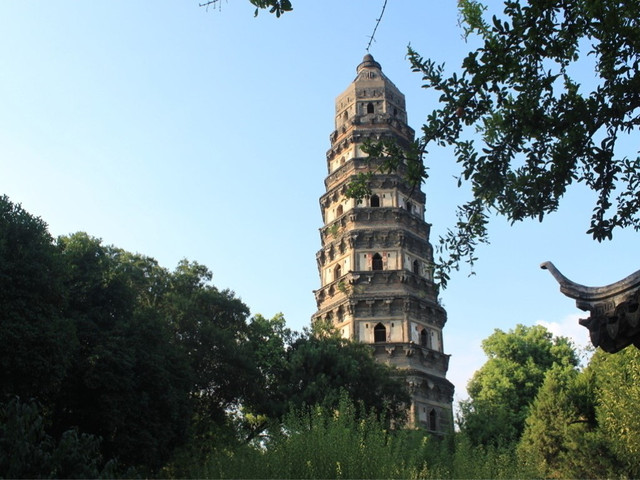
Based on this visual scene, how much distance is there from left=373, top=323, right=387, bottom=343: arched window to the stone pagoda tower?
0.01 m

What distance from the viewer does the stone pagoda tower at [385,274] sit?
30.2 m

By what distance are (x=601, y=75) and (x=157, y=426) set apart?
52.5ft

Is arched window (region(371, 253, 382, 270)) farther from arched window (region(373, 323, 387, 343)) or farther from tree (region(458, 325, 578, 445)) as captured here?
tree (region(458, 325, 578, 445))

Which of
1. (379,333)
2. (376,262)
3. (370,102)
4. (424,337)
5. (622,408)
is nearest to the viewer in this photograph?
(622,408)

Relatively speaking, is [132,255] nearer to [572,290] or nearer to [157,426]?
[157,426]

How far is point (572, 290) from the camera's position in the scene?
4.91 metres

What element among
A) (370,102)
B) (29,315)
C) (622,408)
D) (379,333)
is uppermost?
(370,102)

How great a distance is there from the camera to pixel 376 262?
107ft

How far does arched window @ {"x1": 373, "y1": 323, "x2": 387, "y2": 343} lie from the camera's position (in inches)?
1217

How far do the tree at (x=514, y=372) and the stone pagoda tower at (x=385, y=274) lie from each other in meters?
2.69

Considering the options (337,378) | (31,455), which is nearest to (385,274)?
(337,378)

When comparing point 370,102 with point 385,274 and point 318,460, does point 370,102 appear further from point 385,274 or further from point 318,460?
point 318,460

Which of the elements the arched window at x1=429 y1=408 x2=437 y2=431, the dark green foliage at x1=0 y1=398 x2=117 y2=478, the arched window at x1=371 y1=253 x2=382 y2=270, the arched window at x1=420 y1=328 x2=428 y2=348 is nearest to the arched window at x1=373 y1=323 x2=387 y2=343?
the arched window at x1=420 y1=328 x2=428 y2=348

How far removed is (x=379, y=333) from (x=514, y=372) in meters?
9.52
